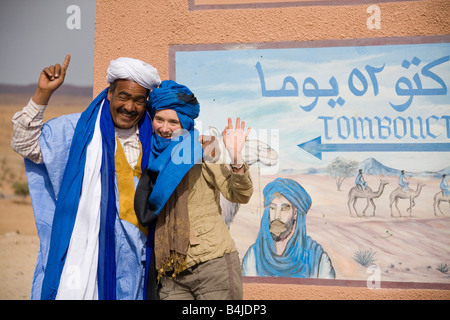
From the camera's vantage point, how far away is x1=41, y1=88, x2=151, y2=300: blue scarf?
217 cm

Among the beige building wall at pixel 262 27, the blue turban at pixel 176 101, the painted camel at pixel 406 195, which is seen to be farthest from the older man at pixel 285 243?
the blue turban at pixel 176 101

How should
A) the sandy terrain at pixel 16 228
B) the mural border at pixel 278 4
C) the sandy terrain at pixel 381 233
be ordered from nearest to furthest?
the sandy terrain at pixel 381 233 → the mural border at pixel 278 4 → the sandy terrain at pixel 16 228

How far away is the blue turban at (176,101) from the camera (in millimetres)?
2215

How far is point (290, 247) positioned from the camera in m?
3.66

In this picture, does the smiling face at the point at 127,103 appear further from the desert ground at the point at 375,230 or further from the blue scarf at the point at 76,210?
the desert ground at the point at 375,230

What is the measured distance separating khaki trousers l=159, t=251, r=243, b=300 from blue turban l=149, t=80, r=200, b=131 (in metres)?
0.69

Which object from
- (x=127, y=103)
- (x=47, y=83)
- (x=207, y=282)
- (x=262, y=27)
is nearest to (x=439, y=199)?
(x=262, y=27)

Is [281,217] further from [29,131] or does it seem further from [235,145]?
[29,131]

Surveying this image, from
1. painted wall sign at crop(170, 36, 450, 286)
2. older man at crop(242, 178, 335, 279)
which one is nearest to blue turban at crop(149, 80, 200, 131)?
painted wall sign at crop(170, 36, 450, 286)

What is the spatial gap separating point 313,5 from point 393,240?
2005mm

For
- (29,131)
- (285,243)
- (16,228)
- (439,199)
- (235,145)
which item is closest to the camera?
(235,145)

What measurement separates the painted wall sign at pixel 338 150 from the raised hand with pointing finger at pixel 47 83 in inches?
62.2

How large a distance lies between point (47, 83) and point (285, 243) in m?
2.23
